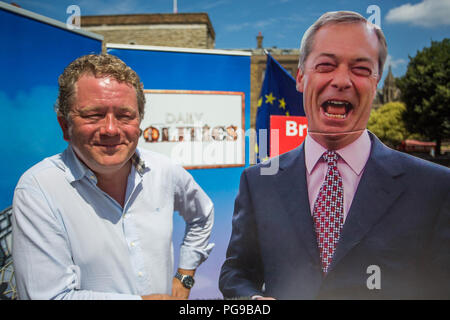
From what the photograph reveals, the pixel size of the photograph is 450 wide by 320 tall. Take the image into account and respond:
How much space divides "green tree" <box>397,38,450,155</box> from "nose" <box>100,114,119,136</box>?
138cm

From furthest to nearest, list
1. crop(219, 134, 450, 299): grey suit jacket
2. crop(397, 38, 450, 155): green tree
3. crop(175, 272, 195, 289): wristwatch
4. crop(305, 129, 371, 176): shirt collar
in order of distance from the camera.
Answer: crop(175, 272, 195, 289): wristwatch, crop(397, 38, 450, 155): green tree, crop(305, 129, 371, 176): shirt collar, crop(219, 134, 450, 299): grey suit jacket

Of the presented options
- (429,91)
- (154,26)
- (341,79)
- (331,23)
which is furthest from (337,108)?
(154,26)

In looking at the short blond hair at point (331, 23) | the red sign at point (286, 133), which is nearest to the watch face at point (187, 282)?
the red sign at point (286, 133)

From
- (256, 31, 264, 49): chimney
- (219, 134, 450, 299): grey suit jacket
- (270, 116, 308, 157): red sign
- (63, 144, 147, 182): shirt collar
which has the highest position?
(256, 31, 264, 49): chimney

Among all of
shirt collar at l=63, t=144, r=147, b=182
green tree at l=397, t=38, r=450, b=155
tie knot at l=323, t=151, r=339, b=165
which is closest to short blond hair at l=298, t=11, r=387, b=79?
green tree at l=397, t=38, r=450, b=155

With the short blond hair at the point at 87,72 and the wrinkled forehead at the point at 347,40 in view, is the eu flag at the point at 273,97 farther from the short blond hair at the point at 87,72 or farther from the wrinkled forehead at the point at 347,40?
the short blond hair at the point at 87,72

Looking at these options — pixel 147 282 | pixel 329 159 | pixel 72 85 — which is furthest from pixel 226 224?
pixel 72 85

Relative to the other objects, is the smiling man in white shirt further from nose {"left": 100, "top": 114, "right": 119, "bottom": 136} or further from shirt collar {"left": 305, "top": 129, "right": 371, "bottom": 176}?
shirt collar {"left": 305, "top": 129, "right": 371, "bottom": 176}

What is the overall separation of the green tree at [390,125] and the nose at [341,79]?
323 millimetres

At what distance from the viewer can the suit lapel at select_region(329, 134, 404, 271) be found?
3.82 ft

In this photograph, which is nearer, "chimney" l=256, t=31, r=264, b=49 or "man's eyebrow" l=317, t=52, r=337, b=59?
"man's eyebrow" l=317, t=52, r=337, b=59

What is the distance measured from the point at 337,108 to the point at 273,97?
0.53 meters

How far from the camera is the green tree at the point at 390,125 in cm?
144
